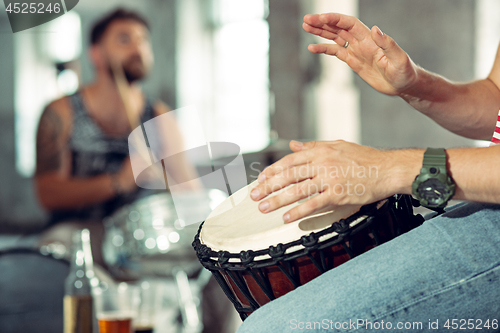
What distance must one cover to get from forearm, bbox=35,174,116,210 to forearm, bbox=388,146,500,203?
1.73 meters

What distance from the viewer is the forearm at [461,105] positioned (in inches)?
37.7

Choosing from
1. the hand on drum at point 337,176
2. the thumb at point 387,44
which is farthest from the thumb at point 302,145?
the thumb at point 387,44

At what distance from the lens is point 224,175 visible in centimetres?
129

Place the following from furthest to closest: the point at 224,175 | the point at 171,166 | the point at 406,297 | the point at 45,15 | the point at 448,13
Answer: the point at 45,15 < the point at 448,13 < the point at 171,166 < the point at 224,175 < the point at 406,297

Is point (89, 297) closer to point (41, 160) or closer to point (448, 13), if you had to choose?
point (41, 160)

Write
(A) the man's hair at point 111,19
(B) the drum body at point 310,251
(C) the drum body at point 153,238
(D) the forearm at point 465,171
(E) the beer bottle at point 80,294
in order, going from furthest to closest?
(A) the man's hair at point 111,19 < (C) the drum body at point 153,238 < (E) the beer bottle at point 80,294 < (B) the drum body at point 310,251 < (D) the forearm at point 465,171

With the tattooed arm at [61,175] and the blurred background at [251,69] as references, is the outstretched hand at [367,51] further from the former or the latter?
the blurred background at [251,69]

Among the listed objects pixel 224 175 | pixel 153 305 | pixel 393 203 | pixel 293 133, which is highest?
pixel 393 203

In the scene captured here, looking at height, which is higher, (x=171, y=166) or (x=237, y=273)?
(x=237, y=273)

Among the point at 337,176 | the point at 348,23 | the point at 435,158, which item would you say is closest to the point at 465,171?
the point at 435,158

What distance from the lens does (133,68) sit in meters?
2.93

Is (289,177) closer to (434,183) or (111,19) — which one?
(434,183)

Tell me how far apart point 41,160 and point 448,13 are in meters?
2.72

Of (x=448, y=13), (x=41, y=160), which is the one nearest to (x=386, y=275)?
(x=41, y=160)
